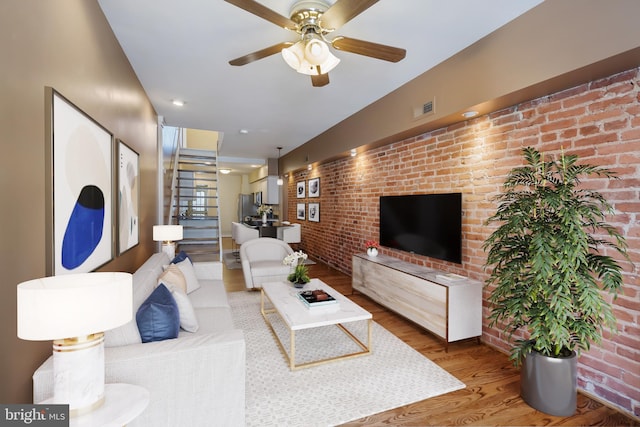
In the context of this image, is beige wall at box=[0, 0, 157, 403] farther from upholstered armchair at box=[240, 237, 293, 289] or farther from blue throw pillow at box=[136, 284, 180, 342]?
upholstered armchair at box=[240, 237, 293, 289]

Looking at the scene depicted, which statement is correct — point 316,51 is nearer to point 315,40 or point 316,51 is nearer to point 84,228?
point 315,40

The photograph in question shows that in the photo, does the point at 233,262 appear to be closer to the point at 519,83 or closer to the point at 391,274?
the point at 391,274

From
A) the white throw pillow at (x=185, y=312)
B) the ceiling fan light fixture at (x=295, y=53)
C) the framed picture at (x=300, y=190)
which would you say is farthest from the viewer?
the framed picture at (x=300, y=190)

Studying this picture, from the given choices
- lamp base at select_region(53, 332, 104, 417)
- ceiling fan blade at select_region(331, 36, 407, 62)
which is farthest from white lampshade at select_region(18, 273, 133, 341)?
ceiling fan blade at select_region(331, 36, 407, 62)

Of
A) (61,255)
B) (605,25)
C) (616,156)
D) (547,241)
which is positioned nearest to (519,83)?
(605,25)

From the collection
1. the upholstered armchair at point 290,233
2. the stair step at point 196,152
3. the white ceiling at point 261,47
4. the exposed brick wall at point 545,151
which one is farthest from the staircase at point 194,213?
the exposed brick wall at point 545,151

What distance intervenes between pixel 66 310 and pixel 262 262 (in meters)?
3.76

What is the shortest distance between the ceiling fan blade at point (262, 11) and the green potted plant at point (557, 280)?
1760 mm

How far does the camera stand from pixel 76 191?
165 cm

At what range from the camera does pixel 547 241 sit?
180 centimetres

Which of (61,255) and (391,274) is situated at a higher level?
(61,255)

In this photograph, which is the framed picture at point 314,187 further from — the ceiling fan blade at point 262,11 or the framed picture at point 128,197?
the ceiling fan blade at point 262,11

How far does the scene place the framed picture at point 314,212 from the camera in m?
6.77

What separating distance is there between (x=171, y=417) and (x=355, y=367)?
1439 millimetres
